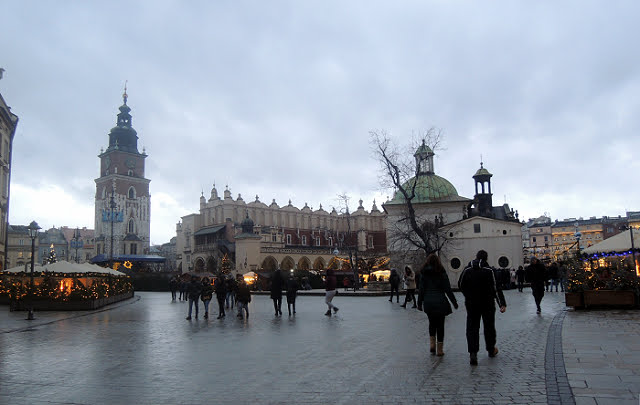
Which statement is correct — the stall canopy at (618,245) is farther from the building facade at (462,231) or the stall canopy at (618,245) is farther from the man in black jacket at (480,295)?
the building facade at (462,231)

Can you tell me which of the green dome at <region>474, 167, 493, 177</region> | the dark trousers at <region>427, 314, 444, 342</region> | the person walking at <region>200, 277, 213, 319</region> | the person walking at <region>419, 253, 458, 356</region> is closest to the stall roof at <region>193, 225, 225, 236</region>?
the green dome at <region>474, 167, 493, 177</region>

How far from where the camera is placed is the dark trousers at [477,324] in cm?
810

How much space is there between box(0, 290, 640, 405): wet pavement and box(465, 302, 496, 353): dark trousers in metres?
0.29

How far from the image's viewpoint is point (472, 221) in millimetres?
53656

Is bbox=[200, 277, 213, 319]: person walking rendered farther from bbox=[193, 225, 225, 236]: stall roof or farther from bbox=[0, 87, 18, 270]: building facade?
bbox=[193, 225, 225, 236]: stall roof

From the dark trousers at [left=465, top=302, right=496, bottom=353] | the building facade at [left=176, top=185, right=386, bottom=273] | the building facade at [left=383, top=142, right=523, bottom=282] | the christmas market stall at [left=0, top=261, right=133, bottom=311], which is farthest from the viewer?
the building facade at [left=176, top=185, right=386, bottom=273]

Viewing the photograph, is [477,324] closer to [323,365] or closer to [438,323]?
[438,323]

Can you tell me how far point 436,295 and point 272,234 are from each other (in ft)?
242

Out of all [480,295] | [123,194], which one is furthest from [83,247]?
[480,295]

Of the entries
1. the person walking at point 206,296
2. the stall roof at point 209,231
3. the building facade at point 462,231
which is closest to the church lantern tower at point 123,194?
the stall roof at point 209,231

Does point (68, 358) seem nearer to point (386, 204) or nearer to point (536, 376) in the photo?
point (536, 376)

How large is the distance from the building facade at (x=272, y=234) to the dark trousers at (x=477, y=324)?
53.0m

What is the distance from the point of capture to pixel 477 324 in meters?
8.34

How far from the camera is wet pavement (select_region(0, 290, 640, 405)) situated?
6324 millimetres
